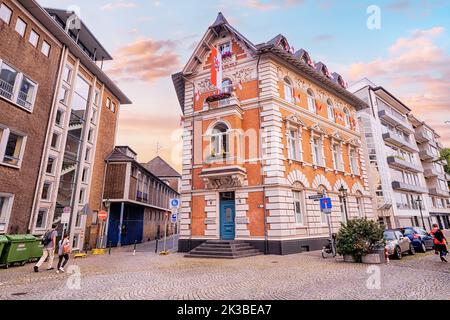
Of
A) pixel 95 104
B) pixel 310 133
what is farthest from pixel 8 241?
pixel 310 133

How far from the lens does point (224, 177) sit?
16.9m

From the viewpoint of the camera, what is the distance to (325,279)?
324 inches

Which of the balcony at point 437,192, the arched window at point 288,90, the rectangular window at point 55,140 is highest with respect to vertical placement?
the arched window at point 288,90

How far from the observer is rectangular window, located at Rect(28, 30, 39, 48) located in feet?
56.9

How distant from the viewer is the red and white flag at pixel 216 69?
60.6ft

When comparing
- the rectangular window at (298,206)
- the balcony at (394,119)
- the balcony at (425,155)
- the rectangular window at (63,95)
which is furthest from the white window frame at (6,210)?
the balcony at (425,155)

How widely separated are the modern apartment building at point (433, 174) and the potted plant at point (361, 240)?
4115 centimetres

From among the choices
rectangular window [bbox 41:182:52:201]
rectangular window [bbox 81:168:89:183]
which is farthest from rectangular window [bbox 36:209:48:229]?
rectangular window [bbox 81:168:89:183]

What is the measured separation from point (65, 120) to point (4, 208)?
26.4 ft

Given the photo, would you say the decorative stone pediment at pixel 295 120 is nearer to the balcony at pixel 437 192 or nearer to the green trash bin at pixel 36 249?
the green trash bin at pixel 36 249

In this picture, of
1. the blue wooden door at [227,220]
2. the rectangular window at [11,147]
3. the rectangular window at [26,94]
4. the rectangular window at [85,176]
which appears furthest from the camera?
the rectangular window at [85,176]

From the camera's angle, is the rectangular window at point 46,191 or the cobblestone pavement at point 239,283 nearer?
the cobblestone pavement at point 239,283

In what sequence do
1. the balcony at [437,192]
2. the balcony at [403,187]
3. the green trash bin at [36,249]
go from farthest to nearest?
the balcony at [437,192]
the balcony at [403,187]
the green trash bin at [36,249]
